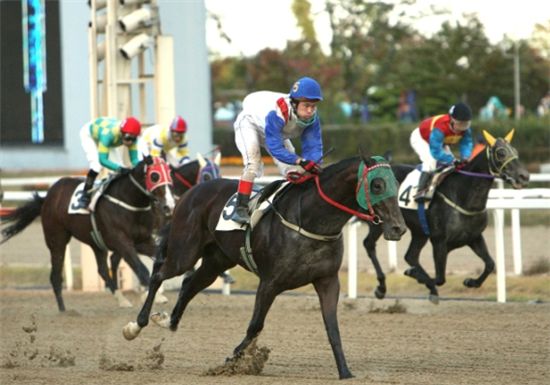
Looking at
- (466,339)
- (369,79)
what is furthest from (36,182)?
(369,79)

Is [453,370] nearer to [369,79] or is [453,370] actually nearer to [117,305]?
[117,305]

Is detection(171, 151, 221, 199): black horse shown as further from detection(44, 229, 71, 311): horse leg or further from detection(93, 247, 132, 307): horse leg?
detection(44, 229, 71, 311): horse leg

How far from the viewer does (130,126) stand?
10.6 meters

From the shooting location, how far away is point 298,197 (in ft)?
22.3

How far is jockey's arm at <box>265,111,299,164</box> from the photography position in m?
6.72

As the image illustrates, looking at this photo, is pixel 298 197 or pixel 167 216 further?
pixel 167 216

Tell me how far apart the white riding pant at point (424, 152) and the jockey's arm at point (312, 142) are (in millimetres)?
3535

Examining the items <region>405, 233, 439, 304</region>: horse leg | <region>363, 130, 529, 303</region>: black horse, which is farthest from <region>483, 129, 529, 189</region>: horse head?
<region>405, 233, 439, 304</region>: horse leg

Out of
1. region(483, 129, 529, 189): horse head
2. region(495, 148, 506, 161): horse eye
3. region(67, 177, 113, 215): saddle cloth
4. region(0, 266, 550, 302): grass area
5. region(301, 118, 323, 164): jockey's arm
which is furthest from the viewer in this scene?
region(0, 266, 550, 302): grass area

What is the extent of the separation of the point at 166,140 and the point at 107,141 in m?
0.95

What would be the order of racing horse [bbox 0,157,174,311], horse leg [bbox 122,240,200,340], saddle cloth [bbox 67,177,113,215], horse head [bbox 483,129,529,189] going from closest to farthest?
horse leg [bbox 122,240,200,340] → horse head [bbox 483,129,529,189] → racing horse [bbox 0,157,174,311] → saddle cloth [bbox 67,177,113,215]

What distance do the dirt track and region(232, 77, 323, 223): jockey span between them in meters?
1.05

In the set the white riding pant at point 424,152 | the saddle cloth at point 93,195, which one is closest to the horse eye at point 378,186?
the white riding pant at point 424,152

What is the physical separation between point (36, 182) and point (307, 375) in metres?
9.07
